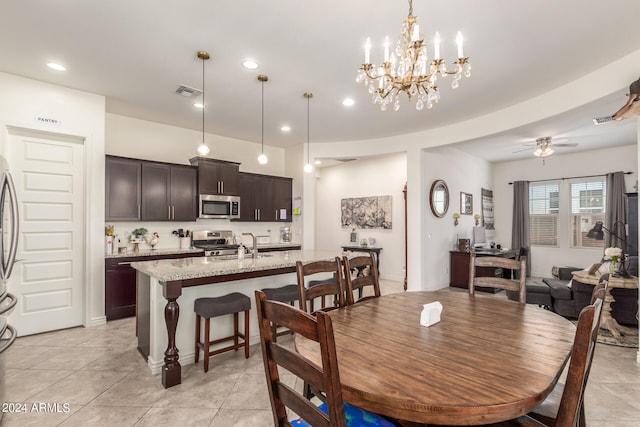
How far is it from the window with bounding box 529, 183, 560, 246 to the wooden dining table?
6.42 meters

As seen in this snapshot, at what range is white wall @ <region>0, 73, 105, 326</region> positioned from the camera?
3.60 metres

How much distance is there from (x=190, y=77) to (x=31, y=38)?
1.31 meters

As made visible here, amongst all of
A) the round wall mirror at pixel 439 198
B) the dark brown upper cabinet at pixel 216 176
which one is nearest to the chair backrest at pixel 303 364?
the dark brown upper cabinet at pixel 216 176

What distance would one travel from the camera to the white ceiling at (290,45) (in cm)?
239

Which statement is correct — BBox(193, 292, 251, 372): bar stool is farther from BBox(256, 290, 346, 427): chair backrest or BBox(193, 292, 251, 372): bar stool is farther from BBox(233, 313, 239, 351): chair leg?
BBox(256, 290, 346, 427): chair backrest

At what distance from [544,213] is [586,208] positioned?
0.75 m

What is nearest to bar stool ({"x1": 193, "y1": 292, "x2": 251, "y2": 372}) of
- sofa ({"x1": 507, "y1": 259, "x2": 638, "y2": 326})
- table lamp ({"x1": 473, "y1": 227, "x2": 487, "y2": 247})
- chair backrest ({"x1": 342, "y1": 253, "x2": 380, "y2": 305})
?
chair backrest ({"x1": 342, "y1": 253, "x2": 380, "y2": 305})

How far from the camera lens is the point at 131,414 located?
2137mm

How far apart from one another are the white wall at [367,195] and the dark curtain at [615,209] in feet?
12.8

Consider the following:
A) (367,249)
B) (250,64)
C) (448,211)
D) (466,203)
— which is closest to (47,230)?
(250,64)

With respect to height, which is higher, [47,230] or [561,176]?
[561,176]

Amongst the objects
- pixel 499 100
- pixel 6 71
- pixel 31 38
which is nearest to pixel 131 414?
pixel 31 38

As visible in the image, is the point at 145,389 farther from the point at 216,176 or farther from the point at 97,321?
the point at 216,176

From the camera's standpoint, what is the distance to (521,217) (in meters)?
7.40
